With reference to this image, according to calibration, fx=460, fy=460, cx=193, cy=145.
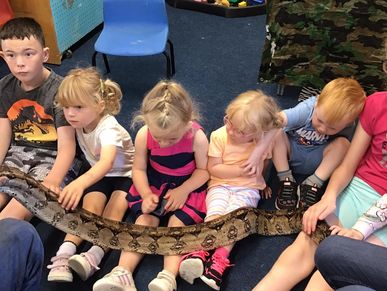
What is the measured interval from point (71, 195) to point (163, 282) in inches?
21.9

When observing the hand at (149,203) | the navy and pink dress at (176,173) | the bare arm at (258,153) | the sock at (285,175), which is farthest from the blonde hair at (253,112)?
the hand at (149,203)

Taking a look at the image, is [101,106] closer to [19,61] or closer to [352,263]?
[19,61]

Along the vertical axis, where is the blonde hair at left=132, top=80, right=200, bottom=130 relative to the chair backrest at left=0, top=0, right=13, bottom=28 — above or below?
above

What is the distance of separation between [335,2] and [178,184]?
155cm

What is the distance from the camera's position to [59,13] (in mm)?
3697

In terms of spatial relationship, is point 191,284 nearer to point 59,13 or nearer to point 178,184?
point 178,184

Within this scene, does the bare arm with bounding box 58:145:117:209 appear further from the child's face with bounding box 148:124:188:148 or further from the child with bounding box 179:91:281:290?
the child with bounding box 179:91:281:290

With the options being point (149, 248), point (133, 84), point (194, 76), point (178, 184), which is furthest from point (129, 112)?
point (149, 248)

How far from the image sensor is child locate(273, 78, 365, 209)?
2.24 meters

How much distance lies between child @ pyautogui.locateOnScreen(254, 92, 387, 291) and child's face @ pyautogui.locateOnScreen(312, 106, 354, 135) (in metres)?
0.07

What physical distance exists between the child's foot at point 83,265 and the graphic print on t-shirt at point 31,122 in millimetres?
653

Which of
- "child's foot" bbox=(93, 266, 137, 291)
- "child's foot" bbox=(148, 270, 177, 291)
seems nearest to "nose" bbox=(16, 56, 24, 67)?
"child's foot" bbox=(93, 266, 137, 291)

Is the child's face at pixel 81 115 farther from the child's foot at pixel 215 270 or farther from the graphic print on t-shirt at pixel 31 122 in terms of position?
the child's foot at pixel 215 270

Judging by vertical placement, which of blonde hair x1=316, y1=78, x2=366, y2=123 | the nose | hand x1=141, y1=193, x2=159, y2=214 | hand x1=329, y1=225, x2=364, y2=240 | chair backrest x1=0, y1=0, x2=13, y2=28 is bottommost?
hand x1=141, y1=193, x2=159, y2=214
